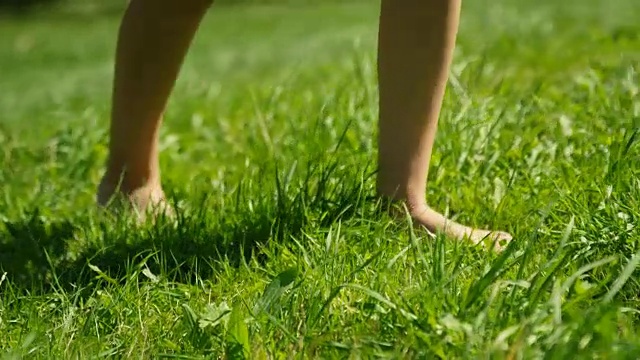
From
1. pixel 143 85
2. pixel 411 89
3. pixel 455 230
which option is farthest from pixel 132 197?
pixel 455 230

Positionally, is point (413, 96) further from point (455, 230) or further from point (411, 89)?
point (455, 230)

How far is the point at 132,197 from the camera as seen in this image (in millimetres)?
2873

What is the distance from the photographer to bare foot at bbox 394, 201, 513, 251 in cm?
207

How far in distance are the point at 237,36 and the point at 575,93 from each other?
403 inches

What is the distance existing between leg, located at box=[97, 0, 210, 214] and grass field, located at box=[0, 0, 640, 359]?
0.41 feet

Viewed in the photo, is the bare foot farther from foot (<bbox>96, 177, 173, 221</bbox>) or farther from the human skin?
foot (<bbox>96, 177, 173, 221</bbox>)

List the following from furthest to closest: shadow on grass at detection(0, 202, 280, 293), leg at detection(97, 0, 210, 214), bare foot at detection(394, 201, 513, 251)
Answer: leg at detection(97, 0, 210, 214)
shadow on grass at detection(0, 202, 280, 293)
bare foot at detection(394, 201, 513, 251)

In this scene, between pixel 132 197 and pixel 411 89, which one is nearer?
pixel 411 89

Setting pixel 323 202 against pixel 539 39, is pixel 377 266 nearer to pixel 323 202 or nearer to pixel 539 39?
pixel 323 202

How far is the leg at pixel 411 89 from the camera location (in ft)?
7.61

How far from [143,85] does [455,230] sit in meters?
1.05

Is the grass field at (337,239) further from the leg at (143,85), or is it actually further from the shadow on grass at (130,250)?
the leg at (143,85)

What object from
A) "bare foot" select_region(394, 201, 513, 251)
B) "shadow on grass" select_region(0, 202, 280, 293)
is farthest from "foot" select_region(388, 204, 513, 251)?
"shadow on grass" select_region(0, 202, 280, 293)

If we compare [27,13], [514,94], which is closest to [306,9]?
[27,13]
